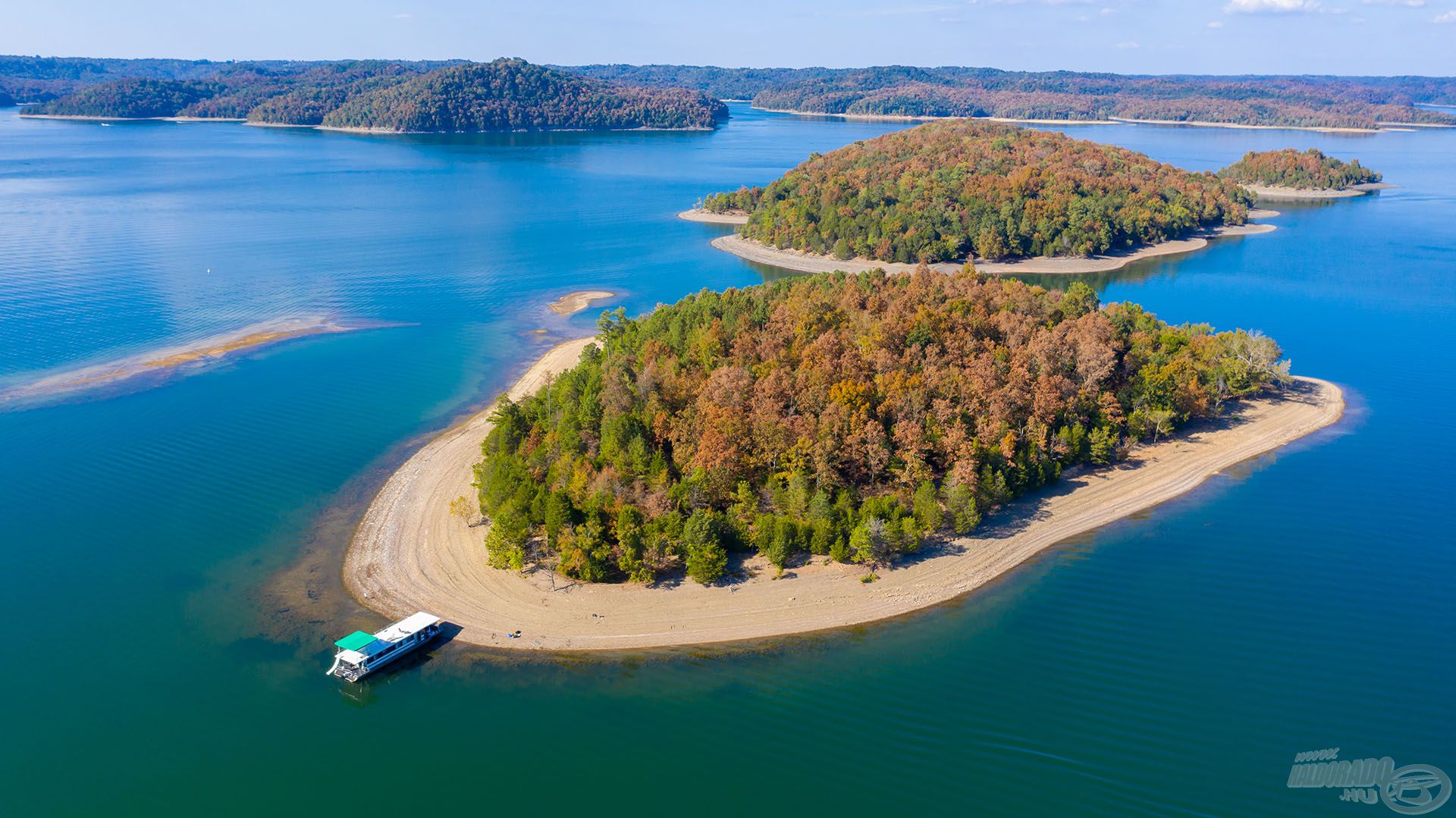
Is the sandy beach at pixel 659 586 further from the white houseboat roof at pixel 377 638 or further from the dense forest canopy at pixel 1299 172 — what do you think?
the dense forest canopy at pixel 1299 172

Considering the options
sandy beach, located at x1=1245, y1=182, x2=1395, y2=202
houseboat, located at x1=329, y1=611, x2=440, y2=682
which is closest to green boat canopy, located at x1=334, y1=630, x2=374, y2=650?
houseboat, located at x1=329, y1=611, x2=440, y2=682

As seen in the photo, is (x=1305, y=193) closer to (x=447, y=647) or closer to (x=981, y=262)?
(x=981, y=262)

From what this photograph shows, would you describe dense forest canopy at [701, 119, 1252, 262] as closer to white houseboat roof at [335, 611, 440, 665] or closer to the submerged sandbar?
the submerged sandbar

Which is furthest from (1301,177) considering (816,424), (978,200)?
(816,424)

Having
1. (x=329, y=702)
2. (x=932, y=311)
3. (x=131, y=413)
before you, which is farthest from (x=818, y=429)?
(x=131, y=413)

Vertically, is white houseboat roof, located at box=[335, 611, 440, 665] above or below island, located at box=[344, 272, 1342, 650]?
below

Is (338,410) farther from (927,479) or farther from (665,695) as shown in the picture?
(927,479)

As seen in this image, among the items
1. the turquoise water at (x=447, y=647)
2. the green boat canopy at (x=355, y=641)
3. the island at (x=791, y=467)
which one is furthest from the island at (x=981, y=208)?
the green boat canopy at (x=355, y=641)
